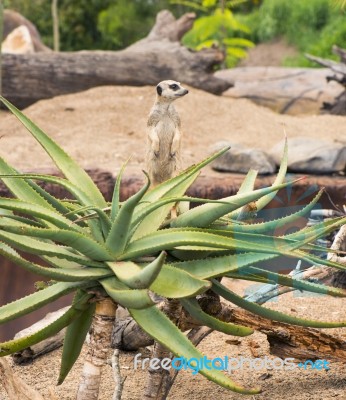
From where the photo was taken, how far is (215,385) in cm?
306

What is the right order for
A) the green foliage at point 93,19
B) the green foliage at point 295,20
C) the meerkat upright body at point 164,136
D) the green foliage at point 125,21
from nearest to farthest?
1. the meerkat upright body at point 164,136
2. the green foliage at point 295,20
3. the green foliage at point 125,21
4. the green foliage at point 93,19

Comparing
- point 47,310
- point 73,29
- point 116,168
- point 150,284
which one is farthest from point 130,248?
point 73,29

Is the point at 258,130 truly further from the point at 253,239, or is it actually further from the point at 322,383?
the point at 253,239

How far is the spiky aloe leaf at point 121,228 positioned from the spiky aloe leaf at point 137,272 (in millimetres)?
43

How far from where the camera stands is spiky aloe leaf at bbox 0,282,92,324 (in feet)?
7.26

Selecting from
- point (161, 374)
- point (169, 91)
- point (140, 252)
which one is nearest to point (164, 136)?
point (169, 91)

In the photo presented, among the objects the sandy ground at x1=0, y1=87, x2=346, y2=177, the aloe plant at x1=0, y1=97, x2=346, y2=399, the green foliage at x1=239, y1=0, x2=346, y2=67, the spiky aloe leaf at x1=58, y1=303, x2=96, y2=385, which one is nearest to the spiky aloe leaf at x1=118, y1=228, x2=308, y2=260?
the aloe plant at x1=0, y1=97, x2=346, y2=399

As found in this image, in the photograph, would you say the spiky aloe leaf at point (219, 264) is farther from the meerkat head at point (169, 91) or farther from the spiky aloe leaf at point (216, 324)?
the meerkat head at point (169, 91)

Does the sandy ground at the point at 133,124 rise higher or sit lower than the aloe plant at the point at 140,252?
lower

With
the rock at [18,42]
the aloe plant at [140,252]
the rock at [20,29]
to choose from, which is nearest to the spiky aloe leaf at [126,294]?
the aloe plant at [140,252]

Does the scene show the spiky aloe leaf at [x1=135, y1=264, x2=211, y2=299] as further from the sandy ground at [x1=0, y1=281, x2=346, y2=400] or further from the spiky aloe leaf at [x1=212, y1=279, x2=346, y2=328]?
the sandy ground at [x1=0, y1=281, x2=346, y2=400]

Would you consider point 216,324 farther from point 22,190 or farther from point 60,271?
point 22,190

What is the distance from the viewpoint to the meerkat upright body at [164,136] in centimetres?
330

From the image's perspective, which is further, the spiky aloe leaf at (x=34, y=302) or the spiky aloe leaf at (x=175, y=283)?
the spiky aloe leaf at (x=34, y=302)
